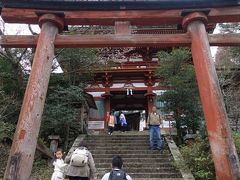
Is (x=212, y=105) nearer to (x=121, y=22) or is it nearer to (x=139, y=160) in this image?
(x=121, y=22)

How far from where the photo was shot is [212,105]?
5.53 meters

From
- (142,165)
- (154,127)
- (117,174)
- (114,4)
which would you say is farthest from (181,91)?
(117,174)

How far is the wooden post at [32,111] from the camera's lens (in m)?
5.08

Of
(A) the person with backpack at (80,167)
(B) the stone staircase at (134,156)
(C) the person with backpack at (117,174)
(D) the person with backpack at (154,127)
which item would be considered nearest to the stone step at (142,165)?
(B) the stone staircase at (134,156)

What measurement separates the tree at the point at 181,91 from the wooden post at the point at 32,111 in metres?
7.02

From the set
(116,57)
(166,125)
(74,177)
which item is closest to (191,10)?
(74,177)

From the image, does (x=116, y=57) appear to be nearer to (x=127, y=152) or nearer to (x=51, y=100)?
(x=51, y=100)

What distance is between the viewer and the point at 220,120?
5.38 m

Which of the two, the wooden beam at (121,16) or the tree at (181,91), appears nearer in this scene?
the wooden beam at (121,16)

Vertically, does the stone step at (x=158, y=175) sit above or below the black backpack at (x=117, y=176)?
above

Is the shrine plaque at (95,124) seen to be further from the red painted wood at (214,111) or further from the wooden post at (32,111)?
the red painted wood at (214,111)

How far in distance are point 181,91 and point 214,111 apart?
726 cm

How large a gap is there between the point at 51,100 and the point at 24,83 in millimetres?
1265

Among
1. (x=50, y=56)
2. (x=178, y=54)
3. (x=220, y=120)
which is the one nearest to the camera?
(x=220, y=120)
